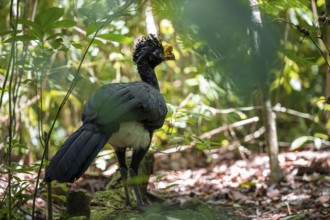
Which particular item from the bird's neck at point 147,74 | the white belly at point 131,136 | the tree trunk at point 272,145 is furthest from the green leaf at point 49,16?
the tree trunk at point 272,145

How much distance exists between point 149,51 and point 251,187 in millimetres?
1807

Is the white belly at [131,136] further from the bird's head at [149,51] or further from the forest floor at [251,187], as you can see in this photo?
the bird's head at [149,51]

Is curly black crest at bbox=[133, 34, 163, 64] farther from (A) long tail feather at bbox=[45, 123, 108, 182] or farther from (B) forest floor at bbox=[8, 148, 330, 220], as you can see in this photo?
(A) long tail feather at bbox=[45, 123, 108, 182]

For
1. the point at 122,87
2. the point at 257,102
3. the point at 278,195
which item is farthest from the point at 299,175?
the point at 122,87

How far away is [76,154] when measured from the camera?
118 inches

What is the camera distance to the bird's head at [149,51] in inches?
176

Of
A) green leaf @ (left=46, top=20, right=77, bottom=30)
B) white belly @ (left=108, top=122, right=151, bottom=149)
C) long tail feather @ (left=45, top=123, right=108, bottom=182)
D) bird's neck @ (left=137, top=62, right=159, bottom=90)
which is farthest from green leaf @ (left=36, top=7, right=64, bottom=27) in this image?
bird's neck @ (left=137, top=62, right=159, bottom=90)

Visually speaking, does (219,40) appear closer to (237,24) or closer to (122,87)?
(237,24)

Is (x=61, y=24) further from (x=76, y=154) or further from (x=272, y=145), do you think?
(x=272, y=145)

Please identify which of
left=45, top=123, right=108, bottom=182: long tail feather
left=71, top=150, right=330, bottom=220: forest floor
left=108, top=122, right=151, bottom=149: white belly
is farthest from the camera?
left=71, top=150, right=330, bottom=220: forest floor

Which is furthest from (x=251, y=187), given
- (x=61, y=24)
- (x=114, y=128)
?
(x=61, y=24)

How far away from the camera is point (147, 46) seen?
14.8 ft

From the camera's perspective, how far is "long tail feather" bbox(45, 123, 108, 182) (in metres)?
2.84

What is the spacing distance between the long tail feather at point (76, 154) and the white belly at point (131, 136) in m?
0.37
